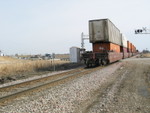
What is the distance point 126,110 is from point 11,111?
348cm

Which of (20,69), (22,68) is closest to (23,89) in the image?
(20,69)

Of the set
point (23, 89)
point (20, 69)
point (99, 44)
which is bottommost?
point (23, 89)

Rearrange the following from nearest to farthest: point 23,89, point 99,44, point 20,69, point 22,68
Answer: point 23,89
point 99,44
point 20,69
point 22,68

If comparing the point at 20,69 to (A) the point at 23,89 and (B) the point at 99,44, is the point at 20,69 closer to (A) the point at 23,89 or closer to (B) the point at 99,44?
(B) the point at 99,44

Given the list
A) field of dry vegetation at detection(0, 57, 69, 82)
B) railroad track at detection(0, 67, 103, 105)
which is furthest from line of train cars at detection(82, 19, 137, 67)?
railroad track at detection(0, 67, 103, 105)

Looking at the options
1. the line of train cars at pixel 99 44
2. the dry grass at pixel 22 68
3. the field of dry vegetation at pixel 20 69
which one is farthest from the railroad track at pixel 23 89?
the line of train cars at pixel 99 44

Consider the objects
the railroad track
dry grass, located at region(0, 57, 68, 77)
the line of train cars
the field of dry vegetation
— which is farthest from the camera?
the line of train cars

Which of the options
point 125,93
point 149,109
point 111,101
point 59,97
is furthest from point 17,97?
point 149,109

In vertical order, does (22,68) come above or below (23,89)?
above

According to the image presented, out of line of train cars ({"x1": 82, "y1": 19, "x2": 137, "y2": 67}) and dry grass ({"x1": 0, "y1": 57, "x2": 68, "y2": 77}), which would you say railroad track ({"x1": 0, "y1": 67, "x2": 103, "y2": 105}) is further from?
line of train cars ({"x1": 82, "y1": 19, "x2": 137, "y2": 67})

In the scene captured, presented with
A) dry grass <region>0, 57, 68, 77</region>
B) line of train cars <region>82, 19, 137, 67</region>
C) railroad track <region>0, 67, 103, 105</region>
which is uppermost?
line of train cars <region>82, 19, 137, 67</region>

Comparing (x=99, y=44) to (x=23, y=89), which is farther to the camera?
(x=99, y=44)

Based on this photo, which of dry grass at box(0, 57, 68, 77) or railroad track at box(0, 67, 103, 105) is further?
dry grass at box(0, 57, 68, 77)

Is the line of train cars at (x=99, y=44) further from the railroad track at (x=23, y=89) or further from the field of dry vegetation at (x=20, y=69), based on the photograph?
the railroad track at (x=23, y=89)
